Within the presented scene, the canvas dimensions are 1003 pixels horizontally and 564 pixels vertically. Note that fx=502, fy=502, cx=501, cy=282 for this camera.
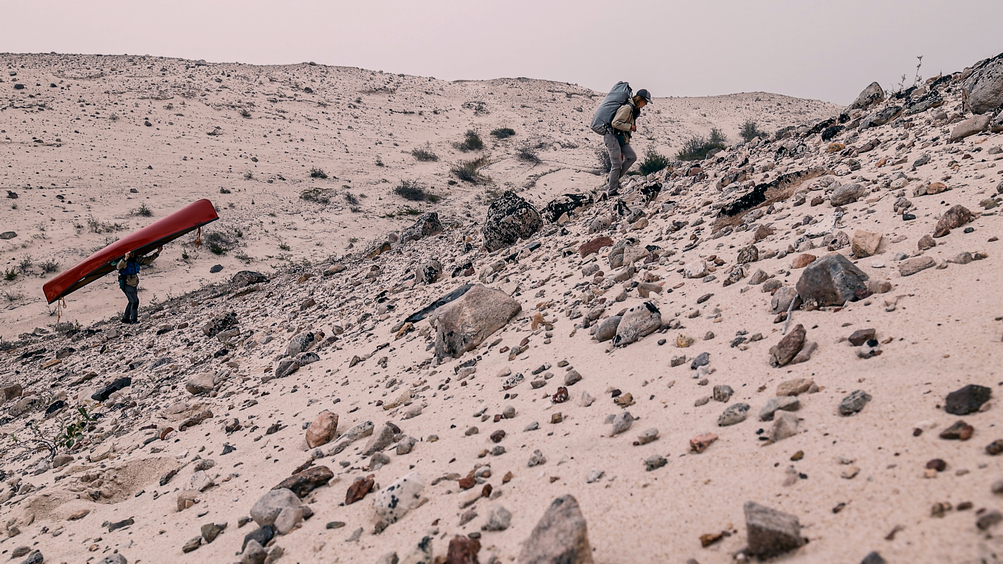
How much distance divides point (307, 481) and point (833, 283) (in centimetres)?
295

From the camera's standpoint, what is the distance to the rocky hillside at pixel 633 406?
154 centimetres

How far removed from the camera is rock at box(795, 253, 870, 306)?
2613 millimetres

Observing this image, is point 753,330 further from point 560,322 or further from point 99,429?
point 99,429

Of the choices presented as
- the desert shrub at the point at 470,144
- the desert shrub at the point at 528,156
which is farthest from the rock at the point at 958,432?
the desert shrub at the point at 470,144

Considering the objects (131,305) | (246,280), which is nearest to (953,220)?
(246,280)

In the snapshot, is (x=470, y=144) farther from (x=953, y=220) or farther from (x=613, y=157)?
(x=953, y=220)

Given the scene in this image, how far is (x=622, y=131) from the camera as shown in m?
7.59

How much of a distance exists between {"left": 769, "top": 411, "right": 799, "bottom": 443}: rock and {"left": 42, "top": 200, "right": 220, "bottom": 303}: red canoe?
35.3ft

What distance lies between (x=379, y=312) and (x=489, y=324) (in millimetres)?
2469

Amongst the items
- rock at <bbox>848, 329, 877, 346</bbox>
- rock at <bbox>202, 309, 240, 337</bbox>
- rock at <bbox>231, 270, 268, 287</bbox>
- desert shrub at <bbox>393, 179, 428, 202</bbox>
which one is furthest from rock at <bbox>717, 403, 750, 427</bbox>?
desert shrub at <bbox>393, 179, 428, 202</bbox>

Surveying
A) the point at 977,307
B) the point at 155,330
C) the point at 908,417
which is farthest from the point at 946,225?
the point at 155,330

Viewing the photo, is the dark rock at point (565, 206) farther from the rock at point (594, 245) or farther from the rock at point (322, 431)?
the rock at point (322, 431)

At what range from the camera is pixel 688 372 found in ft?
8.56

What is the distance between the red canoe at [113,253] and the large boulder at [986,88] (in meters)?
12.1
